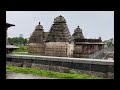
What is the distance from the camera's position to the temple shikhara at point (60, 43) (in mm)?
17953

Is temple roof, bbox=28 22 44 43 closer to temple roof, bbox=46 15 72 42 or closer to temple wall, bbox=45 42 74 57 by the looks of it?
temple wall, bbox=45 42 74 57

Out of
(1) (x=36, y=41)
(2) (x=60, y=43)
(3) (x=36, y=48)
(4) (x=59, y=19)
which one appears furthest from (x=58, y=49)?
(3) (x=36, y=48)

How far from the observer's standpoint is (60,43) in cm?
1795

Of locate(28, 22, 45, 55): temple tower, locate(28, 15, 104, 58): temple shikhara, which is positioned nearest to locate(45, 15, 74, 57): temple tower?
locate(28, 15, 104, 58): temple shikhara

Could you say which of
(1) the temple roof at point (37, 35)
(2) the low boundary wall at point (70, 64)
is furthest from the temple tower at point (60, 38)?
(2) the low boundary wall at point (70, 64)

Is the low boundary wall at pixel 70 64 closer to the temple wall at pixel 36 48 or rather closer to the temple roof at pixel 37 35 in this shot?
the temple wall at pixel 36 48

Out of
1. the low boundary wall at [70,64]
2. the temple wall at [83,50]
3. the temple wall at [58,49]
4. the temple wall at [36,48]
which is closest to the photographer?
the low boundary wall at [70,64]

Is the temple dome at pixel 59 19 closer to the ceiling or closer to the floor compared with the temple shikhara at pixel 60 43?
closer to the ceiling

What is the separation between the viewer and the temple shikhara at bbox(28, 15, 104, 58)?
17953 mm

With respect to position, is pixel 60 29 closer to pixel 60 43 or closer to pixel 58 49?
pixel 60 43
